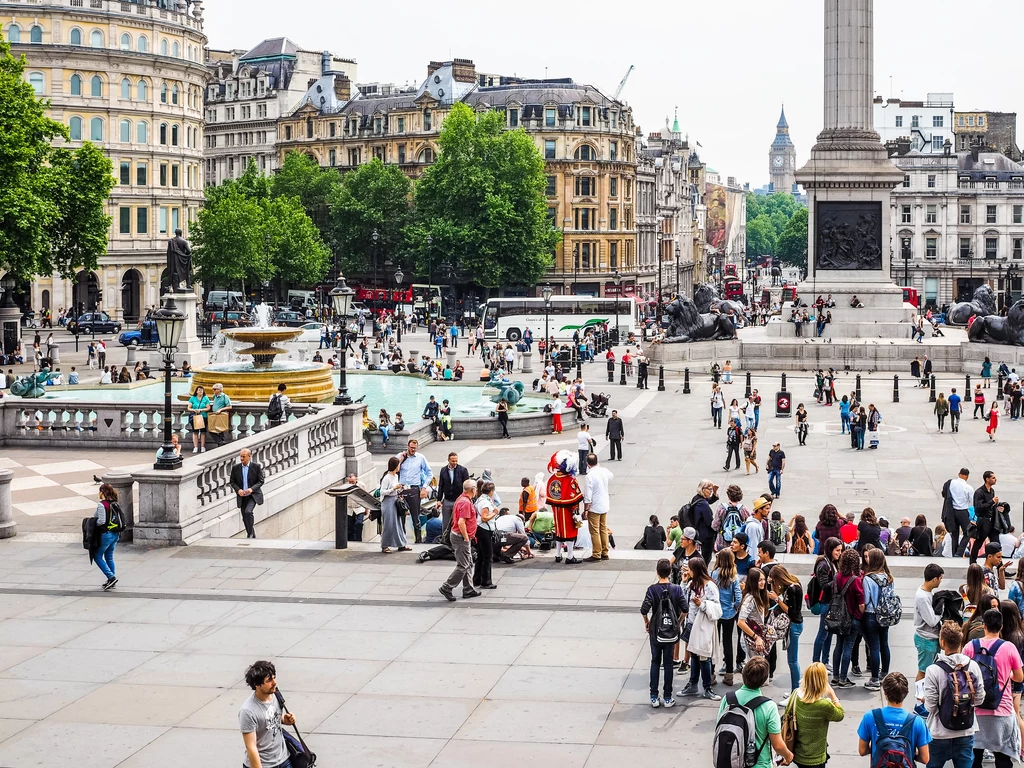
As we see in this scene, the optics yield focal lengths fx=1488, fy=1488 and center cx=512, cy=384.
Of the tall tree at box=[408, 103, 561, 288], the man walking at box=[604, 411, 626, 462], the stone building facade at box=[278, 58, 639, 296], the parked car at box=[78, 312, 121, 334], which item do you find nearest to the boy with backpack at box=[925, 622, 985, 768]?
the man walking at box=[604, 411, 626, 462]

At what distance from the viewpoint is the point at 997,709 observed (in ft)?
38.6

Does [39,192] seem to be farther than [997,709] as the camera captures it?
Yes

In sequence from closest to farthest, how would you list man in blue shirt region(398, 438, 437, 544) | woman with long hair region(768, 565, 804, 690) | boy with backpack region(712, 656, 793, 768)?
boy with backpack region(712, 656, 793, 768)
woman with long hair region(768, 565, 804, 690)
man in blue shirt region(398, 438, 437, 544)

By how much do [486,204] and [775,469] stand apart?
68.1 meters

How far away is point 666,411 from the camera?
47.1 meters

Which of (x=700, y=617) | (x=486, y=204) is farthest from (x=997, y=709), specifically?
(x=486, y=204)

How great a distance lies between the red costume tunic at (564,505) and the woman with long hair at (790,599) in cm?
585

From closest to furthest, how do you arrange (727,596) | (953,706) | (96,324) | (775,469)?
1. (953,706)
2. (727,596)
3. (775,469)
4. (96,324)

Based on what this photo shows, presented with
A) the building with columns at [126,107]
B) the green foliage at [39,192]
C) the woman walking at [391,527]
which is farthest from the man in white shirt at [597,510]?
the building with columns at [126,107]

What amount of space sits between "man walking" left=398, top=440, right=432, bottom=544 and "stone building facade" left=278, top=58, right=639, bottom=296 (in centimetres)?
8054

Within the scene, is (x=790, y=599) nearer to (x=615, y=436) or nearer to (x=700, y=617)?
(x=700, y=617)

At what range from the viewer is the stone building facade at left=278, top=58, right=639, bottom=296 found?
110 metres

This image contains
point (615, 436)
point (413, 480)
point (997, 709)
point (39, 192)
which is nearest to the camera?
point (997, 709)

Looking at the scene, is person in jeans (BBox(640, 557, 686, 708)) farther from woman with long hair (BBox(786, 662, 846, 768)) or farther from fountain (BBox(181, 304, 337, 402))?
fountain (BBox(181, 304, 337, 402))
